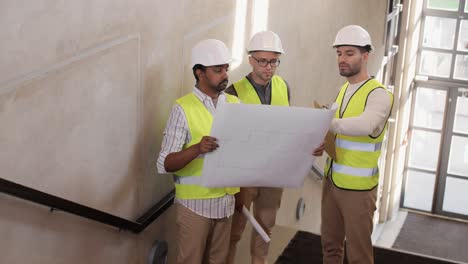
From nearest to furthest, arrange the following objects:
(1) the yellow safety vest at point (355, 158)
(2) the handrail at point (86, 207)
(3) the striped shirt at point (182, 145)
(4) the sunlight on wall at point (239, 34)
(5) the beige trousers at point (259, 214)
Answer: (2) the handrail at point (86, 207) < (3) the striped shirt at point (182, 145) < (1) the yellow safety vest at point (355, 158) < (5) the beige trousers at point (259, 214) < (4) the sunlight on wall at point (239, 34)

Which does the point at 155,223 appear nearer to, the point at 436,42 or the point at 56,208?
the point at 56,208

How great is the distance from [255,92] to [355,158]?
64cm

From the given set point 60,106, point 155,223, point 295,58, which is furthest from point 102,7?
point 295,58

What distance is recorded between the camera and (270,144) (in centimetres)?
292

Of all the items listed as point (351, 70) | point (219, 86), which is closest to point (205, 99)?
point (219, 86)

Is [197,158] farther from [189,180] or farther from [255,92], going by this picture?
[255,92]

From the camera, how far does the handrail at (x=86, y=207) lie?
223 cm

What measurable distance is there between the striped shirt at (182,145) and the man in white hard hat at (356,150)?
731 mm

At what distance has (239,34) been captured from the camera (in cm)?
435

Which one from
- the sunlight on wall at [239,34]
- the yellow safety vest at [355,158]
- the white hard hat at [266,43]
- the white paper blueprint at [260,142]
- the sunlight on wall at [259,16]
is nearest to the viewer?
the white paper blueprint at [260,142]

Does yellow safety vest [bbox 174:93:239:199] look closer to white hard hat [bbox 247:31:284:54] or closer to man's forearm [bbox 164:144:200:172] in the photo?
man's forearm [bbox 164:144:200:172]

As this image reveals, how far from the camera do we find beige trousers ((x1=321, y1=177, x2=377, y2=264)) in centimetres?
358

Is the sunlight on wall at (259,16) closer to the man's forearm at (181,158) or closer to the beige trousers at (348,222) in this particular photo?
the beige trousers at (348,222)

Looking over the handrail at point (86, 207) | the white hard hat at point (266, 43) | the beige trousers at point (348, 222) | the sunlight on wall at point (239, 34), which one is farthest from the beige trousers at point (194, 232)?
the sunlight on wall at point (239, 34)
